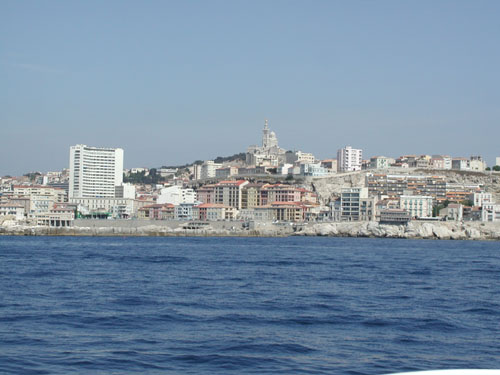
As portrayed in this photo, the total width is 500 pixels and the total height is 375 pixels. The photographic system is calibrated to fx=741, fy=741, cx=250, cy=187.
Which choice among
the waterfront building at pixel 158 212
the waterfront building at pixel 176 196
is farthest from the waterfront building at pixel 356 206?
the waterfront building at pixel 176 196

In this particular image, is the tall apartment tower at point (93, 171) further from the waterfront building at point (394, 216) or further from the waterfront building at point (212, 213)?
the waterfront building at point (394, 216)

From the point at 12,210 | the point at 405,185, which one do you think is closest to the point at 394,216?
the point at 405,185

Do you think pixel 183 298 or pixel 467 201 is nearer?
pixel 183 298

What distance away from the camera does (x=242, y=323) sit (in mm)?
13375

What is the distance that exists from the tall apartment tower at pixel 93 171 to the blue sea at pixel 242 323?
108 meters

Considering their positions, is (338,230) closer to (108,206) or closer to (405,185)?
(405,185)

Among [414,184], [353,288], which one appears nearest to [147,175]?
[414,184]

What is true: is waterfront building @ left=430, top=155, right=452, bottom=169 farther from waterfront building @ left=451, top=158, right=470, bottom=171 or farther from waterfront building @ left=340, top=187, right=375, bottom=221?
waterfront building @ left=340, top=187, right=375, bottom=221

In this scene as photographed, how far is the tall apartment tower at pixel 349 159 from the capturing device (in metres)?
132

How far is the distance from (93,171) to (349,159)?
4566cm

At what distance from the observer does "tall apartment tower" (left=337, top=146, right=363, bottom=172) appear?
13250cm

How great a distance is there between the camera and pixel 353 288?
19516 millimetres

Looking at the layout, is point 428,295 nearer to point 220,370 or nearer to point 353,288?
point 353,288

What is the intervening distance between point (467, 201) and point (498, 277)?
73657 millimetres
